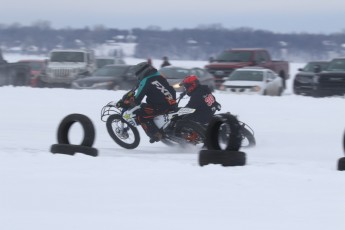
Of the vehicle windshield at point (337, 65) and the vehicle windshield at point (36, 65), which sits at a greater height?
the vehicle windshield at point (337, 65)

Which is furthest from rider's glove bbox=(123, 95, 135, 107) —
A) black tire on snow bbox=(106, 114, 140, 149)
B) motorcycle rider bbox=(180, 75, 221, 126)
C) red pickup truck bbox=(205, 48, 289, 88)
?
red pickup truck bbox=(205, 48, 289, 88)

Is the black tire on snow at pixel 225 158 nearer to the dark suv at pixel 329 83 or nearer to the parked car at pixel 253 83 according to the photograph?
the parked car at pixel 253 83

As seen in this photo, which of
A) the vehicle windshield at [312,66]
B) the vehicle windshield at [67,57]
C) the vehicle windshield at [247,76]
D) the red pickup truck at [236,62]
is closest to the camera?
the vehicle windshield at [247,76]

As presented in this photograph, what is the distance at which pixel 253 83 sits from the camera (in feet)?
92.2

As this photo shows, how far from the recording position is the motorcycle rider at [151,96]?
13531 millimetres

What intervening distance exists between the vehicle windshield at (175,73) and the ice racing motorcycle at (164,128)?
15024 mm

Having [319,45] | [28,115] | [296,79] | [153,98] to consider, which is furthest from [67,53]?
[319,45]

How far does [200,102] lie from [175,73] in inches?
606

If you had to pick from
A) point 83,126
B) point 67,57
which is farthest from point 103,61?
point 83,126

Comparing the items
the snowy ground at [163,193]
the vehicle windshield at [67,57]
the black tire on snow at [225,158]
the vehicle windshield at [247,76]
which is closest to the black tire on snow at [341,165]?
the snowy ground at [163,193]

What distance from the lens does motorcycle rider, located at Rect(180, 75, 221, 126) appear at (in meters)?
13.8

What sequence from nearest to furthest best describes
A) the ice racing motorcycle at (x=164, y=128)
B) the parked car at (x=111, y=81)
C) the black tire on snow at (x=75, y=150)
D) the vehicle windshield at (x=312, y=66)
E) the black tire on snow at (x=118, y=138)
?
the black tire on snow at (x=75, y=150), the ice racing motorcycle at (x=164, y=128), the black tire on snow at (x=118, y=138), the parked car at (x=111, y=81), the vehicle windshield at (x=312, y=66)

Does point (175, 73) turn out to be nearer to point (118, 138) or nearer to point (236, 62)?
point (236, 62)

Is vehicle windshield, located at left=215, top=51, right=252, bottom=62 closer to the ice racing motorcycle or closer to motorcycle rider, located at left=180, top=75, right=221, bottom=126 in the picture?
motorcycle rider, located at left=180, top=75, right=221, bottom=126
